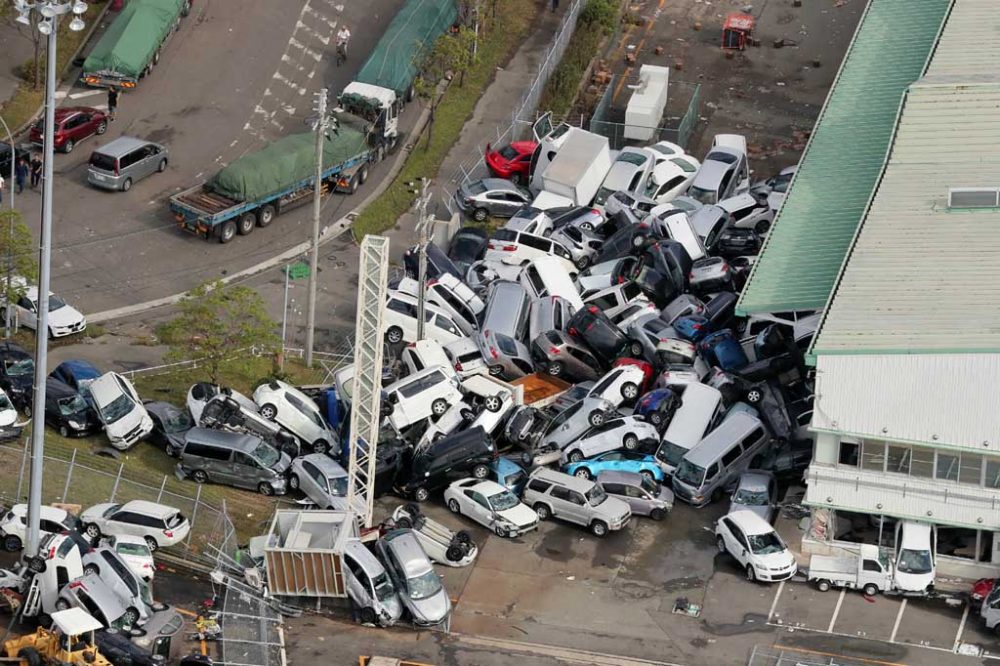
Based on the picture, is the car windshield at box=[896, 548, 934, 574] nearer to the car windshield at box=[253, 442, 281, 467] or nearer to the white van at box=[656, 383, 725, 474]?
the white van at box=[656, 383, 725, 474]

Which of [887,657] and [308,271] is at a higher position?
[887,657]

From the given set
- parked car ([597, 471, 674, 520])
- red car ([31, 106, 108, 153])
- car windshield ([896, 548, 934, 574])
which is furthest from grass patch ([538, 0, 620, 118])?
car windshield ([896, 548, 934, 574])

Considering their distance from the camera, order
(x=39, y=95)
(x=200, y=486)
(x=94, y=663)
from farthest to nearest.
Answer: (x=39, y=95) < (x=200, y=486) < (x=94, y=663)

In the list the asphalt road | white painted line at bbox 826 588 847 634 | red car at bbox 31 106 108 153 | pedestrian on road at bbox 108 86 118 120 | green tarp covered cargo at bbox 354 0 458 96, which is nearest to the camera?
white painted line at bbox 826 588 847 634

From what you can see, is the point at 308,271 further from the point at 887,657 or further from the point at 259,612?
the point at 887,657

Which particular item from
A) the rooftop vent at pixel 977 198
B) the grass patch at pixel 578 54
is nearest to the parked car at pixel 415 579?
the rooftop vent at pixel 977 198

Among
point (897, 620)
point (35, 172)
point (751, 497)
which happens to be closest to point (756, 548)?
point (751, 497)

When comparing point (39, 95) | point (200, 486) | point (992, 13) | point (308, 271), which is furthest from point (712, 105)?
point (200, 486)

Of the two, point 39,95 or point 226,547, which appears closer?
point 226,547
